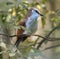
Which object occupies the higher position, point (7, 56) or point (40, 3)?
point (40, 3)

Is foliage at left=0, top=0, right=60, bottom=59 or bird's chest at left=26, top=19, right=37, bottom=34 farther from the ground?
foliage at left=0, top=0, right=60, bottom=59

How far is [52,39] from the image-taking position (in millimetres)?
1019

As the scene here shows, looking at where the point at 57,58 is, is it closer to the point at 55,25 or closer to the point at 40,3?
the point at 55,25

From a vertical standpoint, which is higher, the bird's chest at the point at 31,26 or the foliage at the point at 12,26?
the foliage at the point at 12,26

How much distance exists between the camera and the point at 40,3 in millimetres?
1196

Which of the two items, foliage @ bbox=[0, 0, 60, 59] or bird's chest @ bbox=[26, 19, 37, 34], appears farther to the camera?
bird's chest @ bbox=[26, 19, 37, 34]

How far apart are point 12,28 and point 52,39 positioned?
0.75 ft

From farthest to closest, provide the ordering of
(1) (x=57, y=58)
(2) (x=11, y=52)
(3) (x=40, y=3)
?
(3) (x=40, y=3)
(1) (x=57, y=58)
(2) (x=11, y=52)

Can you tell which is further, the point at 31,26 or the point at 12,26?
the point at 31,26

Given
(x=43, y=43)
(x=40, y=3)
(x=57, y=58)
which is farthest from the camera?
(x=40, y=3)

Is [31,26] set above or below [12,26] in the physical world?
below

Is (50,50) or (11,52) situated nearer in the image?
(11,52)

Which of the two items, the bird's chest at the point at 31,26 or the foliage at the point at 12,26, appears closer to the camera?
the foliage at the point at 12,26

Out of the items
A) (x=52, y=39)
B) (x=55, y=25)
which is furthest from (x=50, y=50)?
(x=55, y=25)
